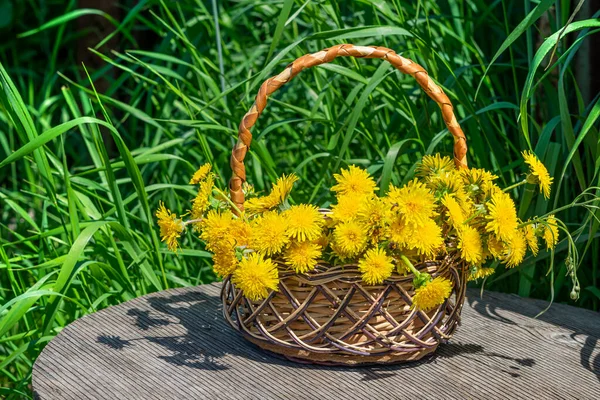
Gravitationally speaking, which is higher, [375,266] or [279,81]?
[279,81]

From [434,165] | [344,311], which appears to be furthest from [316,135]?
[344,311]

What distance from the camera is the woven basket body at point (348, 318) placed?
118cm

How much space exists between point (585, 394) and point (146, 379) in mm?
608

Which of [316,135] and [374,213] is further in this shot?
[316,135]

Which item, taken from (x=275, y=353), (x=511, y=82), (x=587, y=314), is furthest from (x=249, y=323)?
(x=511, y=82)

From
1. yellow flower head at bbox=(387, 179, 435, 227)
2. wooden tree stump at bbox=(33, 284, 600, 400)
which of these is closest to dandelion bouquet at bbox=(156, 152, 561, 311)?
yellow flower head at bbox=(387, 179, 435, 227)

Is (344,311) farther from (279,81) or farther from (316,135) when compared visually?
(316,135)

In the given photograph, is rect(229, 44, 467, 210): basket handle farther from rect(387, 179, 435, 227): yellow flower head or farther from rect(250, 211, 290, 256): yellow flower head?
rect(387, 179, 435, 227): yellow flower head

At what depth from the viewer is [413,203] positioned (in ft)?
3.65

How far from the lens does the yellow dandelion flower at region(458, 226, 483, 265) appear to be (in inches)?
46.0

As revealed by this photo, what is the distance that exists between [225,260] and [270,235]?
75 mm

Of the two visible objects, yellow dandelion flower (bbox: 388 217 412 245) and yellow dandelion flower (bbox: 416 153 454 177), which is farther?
yellow dandelion flower (bbox: 416 153 454 177)

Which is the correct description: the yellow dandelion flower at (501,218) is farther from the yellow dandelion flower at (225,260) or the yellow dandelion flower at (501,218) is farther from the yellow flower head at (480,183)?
the yellow dandelion flower at (225,260)

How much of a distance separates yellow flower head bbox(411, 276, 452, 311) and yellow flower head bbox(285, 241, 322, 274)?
14 centimetres
